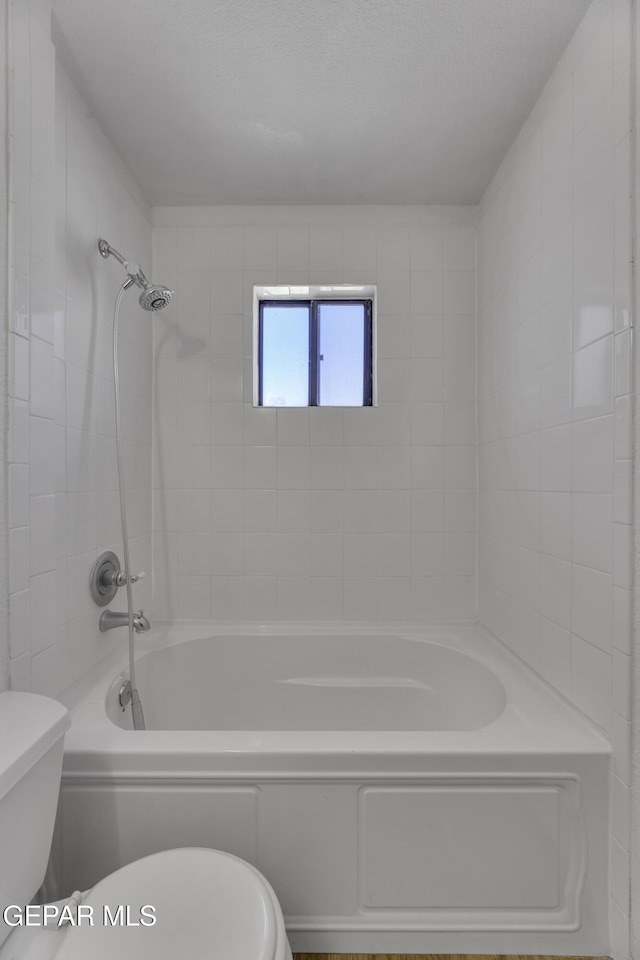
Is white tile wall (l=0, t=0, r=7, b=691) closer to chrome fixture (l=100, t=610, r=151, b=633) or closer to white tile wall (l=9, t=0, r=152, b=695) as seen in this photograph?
white tile wall (l=9, t=0, r=152, b=695)

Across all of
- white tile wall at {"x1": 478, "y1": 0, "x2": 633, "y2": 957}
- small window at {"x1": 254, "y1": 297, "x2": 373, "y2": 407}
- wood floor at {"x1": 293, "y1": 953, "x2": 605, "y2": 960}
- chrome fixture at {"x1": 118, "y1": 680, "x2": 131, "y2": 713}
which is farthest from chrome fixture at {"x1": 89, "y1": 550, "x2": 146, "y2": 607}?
white tile wall at {"x1": 478, "y1": 0, "x2": 633, "y2": 957}

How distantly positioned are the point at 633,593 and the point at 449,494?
1.06m

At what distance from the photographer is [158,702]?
5.81ft

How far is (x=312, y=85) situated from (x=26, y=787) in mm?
1876

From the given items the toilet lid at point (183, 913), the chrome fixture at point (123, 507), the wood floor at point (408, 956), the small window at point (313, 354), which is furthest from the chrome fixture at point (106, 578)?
the wood floor at point (408, 956)

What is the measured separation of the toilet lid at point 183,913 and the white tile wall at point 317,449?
120 cm

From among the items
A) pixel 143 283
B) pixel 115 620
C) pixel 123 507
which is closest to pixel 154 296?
pixel 143 283

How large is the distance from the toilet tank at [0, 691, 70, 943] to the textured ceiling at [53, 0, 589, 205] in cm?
166

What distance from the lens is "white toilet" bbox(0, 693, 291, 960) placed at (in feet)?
2.40

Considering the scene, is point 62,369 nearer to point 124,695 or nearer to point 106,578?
point 106,578

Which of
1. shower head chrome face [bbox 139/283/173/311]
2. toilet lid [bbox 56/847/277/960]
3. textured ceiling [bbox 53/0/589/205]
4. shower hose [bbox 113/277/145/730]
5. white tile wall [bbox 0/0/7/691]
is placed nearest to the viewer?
toilet lid [bbox 56/847/277/960]

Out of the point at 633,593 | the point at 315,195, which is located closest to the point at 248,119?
the point at 315,195

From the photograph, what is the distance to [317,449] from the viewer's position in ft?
6.72

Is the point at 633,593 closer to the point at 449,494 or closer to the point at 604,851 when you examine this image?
the point at 604,851
